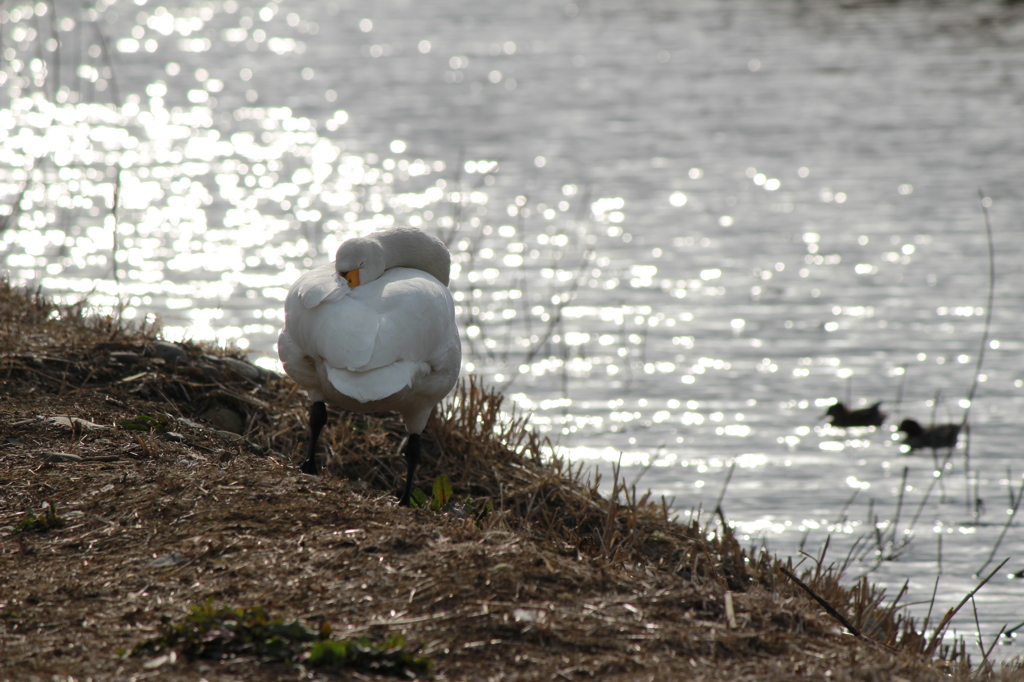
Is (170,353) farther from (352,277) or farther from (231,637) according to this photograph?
(231,637)

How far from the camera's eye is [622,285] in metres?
12.5

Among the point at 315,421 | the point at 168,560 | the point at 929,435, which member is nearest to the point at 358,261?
the point at 315,421

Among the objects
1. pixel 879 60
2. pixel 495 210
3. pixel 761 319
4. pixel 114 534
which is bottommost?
pixel 114 534

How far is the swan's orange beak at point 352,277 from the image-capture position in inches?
217

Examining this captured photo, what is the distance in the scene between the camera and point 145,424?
5.36 m

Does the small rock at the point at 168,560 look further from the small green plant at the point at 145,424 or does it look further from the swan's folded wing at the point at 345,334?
the small green plant at the point at 145,424

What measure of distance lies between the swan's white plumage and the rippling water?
1087 millimetres

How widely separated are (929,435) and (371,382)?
5.73 meters

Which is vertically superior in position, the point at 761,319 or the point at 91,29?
the point at 91,29

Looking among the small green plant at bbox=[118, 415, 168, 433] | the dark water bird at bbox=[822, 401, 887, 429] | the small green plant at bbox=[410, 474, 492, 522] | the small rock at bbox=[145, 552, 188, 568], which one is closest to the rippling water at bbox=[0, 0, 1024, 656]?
the dark water bird at bbox=[822, 401, 887, 429]

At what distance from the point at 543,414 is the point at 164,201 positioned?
771 centimetres

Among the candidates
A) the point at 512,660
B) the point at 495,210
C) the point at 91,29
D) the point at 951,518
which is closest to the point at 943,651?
the point at 951,518

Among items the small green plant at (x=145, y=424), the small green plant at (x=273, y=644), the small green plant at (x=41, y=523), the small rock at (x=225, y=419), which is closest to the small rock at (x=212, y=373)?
the small rock at (x=225, y=419)

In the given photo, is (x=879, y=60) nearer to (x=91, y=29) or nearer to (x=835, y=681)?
(x=91, y=29)
